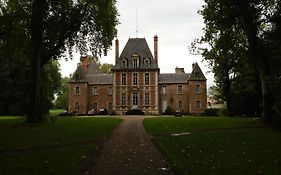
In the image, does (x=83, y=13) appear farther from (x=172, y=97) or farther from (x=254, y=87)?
(x=172, y=97)

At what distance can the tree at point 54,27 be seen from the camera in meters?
27.7

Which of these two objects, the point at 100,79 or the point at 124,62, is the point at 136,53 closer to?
the point at 124,62

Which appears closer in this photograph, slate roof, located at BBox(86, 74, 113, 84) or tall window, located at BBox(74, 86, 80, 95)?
tall window, located at BBox(74, 86, 80, 95)

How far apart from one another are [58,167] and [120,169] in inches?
65.3

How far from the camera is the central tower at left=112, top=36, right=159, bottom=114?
6325 centimetres

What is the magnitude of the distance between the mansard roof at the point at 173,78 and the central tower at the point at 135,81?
379 centimetres

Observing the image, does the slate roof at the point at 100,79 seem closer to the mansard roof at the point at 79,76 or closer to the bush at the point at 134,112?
the mansard roof at the point at 79,76

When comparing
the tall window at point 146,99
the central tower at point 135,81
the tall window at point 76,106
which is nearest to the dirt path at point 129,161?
the tall window at point 146,99

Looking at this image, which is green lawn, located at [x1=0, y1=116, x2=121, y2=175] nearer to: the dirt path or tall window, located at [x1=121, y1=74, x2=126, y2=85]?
the dirt path

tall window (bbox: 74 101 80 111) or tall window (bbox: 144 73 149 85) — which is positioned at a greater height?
tall window (bbox: 144 73 149 85)

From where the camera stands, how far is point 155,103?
206ft

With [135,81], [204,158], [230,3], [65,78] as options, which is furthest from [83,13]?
[65,78]

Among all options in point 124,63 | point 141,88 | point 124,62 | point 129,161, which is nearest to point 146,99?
point 141,88

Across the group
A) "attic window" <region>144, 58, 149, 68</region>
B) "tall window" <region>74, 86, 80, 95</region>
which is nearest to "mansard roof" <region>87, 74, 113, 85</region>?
"tall window" <region>74, 86, 80, 95</region>
